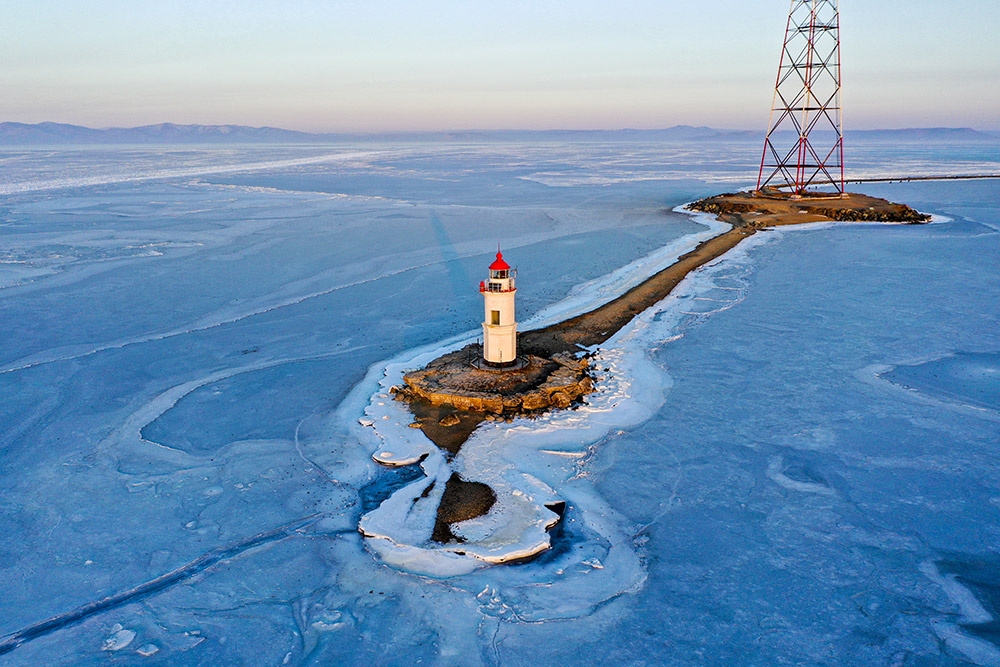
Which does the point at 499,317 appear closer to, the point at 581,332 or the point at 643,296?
the point at 581,332

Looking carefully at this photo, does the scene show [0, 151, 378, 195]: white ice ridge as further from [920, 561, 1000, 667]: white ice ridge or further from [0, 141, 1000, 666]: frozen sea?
[920, 561, 1000, 667]: white ice ridge

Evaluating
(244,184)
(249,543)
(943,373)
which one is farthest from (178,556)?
(244,184)

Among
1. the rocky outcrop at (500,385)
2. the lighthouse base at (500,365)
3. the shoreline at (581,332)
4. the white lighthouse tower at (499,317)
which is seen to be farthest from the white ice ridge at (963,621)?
the white lighthouse tower at (499,317)

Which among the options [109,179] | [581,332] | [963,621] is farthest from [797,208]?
[109,179]

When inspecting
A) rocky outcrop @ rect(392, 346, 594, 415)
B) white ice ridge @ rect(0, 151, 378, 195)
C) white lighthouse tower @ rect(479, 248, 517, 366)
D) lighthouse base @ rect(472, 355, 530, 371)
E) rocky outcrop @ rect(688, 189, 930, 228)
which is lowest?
rocky outcrop @ rect(392, 346, 594, 415)

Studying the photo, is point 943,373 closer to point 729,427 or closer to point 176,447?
point 729,427

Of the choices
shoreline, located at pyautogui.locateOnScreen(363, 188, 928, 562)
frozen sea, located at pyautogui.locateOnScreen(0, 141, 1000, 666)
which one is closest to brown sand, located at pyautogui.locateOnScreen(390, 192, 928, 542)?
shoreline, located at pyautogui.locateOnScreen(363, 188, 928, 562)
